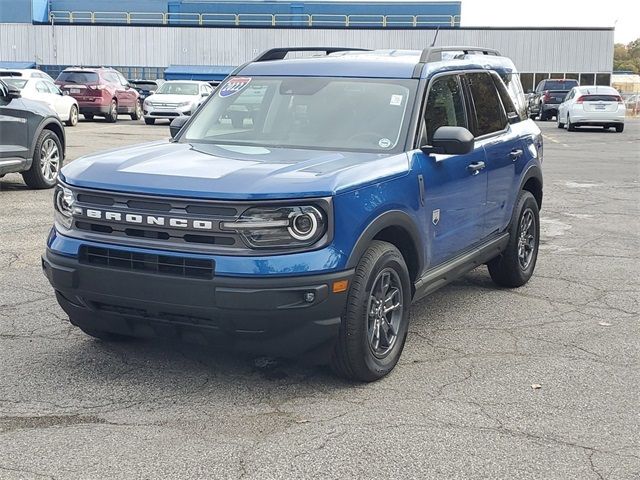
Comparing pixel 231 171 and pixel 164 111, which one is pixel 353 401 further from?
pixel 164 111

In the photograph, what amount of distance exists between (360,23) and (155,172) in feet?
192

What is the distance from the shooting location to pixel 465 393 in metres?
4.92

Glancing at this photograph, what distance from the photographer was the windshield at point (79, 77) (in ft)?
97.2

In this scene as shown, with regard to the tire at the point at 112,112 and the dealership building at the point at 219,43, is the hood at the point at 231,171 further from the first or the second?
the dealership building at the point at 219,43

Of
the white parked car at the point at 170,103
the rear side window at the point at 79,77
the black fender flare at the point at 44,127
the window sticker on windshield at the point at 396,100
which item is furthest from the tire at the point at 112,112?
the window sticker on windshield at the point at 396,100

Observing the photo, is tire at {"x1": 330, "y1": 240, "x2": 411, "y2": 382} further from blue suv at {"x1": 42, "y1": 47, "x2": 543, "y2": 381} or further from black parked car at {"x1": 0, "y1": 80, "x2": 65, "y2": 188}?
black parked car at {"x1": 0, "y1": 80, "x2": 65, "y2": 188}

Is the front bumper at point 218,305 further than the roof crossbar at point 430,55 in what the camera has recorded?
No

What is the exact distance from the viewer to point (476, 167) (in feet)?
20.5

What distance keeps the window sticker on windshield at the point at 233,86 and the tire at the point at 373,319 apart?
78.4 inches

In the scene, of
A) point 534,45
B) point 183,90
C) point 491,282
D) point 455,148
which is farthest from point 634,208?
point 534,45

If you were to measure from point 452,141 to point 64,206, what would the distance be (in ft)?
7.58

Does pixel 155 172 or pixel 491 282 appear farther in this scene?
pixel 491 282

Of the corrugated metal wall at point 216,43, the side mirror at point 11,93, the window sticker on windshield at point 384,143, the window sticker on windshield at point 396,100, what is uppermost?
the corrugated metal wall at point 216,43

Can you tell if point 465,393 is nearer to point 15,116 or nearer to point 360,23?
point 15,116
